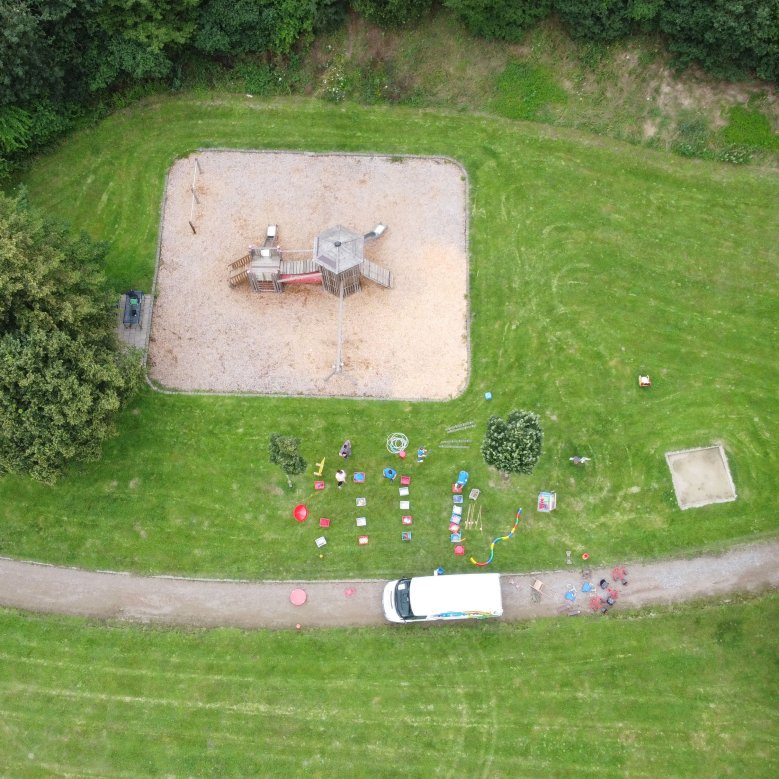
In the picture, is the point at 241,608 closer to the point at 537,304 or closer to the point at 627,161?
the point at 537,304

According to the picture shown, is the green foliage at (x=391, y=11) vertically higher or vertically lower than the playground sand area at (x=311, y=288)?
higher

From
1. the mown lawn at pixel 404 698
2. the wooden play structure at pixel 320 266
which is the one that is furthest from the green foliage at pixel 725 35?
the mown lawn at pixel 404 698

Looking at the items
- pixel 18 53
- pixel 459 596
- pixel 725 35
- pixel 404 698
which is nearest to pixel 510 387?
pixel 459 596

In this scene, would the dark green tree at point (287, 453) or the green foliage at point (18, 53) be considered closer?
the dark green tree at point (287, 453)

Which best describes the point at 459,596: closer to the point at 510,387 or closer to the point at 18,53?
the point at 510,387

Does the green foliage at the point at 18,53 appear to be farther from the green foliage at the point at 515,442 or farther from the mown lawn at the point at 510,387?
the green foliage at the point at 515,442

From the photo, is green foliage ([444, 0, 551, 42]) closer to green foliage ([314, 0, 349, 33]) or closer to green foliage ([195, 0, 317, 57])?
green foliage ([314, 0, 349, 33])

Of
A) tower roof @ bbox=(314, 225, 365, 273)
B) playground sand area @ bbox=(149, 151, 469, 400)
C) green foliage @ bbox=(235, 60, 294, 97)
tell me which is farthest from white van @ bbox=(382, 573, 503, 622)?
green foliage @ bbox=(235, 60, 294, 97)

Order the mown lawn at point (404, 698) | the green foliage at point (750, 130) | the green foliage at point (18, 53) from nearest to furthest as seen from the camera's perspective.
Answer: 1. the mown lawn at point (404, 698)
2. the green foliage at point (18, 53)
3. the green foliage at point (750, 130)
